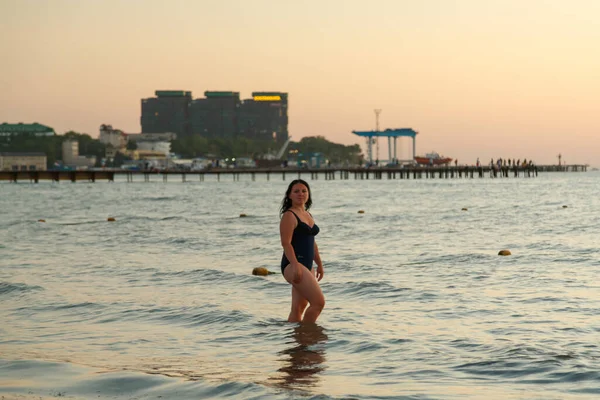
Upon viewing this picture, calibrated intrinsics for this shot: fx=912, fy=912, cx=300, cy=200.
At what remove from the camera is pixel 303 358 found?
10281mm

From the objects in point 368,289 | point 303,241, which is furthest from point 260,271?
point 303,241

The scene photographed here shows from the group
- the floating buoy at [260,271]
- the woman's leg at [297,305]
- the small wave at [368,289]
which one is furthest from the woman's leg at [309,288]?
the floating buoy at [260,271]

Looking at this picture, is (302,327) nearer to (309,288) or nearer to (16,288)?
(309,288)

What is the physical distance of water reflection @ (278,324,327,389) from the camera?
360 inches

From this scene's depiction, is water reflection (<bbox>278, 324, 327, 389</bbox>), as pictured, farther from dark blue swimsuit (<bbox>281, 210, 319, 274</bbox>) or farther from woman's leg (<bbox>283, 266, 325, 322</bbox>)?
dark blue swimsuit (<bbox>281, 210, 319, 274</bbox>)

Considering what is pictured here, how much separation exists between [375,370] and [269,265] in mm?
11828

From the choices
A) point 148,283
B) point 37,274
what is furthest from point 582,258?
point 37,274

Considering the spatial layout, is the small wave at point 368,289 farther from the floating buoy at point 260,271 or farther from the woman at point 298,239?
the woman at point 298,239

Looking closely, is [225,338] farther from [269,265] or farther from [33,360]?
→ [269,265]

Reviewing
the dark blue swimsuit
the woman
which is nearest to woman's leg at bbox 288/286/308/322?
the woman

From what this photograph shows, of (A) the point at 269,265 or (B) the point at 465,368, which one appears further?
(A) the point at 269,265

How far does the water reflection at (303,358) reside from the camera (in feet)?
30.0

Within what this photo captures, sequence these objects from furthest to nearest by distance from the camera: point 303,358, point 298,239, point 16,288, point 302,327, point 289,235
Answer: point 16,288 < point 302,327 < point 298,239 < point 289,235 < point 303,358

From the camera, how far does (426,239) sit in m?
30.4
